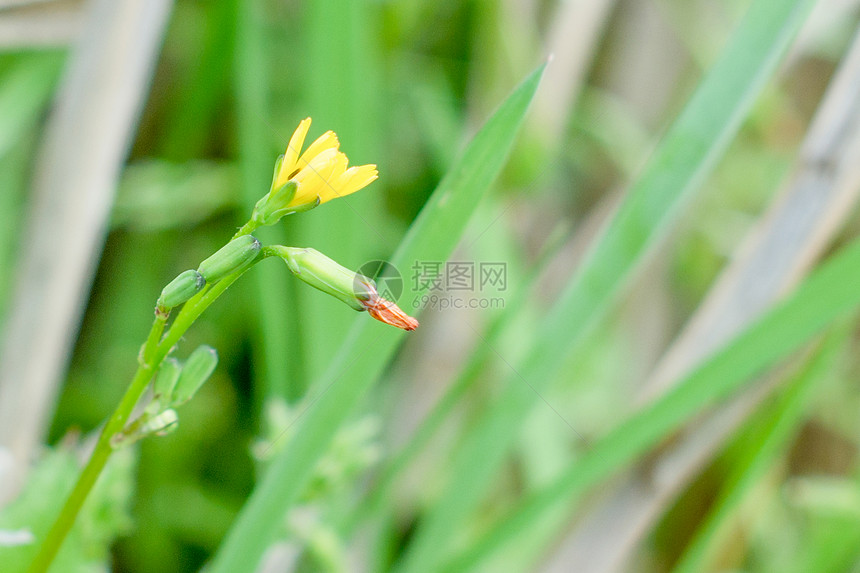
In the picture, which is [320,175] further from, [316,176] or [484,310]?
[484,310]

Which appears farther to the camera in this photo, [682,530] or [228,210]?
[682,530]

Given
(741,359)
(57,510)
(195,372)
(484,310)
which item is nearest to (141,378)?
(195,372)

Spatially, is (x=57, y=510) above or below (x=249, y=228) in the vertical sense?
below

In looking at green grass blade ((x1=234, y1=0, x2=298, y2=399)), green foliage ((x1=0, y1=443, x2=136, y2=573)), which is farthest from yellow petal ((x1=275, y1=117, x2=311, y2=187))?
green grass blade ((x1=234, y1=0, x2=298, y2=399))

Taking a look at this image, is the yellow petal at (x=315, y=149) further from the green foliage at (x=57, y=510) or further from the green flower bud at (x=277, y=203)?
the green foliage at (x=57, y=510)

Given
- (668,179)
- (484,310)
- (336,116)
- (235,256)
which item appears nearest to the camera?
(235,256)

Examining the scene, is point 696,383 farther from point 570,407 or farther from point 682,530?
point 682,530

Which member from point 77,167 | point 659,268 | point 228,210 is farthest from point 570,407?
point 77,167
